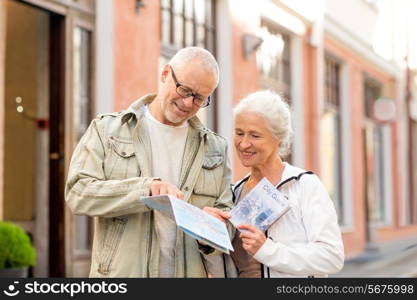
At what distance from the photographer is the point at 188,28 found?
30.5 feet

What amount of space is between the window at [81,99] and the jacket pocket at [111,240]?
460 cm

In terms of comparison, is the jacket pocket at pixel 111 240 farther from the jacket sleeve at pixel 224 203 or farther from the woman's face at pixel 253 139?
the woman's face at pixel 253 139

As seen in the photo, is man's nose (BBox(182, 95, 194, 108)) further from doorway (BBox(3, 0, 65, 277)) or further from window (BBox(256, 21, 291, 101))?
window (BBox(256, 21, 291, 101))

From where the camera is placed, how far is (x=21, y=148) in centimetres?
821

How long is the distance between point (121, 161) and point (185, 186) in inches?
9.8

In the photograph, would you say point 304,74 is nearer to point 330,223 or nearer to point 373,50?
point 373,50

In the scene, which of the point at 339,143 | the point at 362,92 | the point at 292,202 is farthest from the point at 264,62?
the point at 292,202

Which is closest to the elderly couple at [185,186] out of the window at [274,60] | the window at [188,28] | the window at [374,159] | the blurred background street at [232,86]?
the blurred background street at [232,86]

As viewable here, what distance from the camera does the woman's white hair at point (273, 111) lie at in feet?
9.70

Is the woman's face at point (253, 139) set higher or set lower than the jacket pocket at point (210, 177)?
higher

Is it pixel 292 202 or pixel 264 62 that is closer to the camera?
pixel 292 202

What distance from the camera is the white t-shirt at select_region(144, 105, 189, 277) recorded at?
8.87 feet

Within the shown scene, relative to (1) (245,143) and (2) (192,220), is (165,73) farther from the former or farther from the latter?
(2) (192,220)

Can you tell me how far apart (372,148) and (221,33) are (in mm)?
7449
